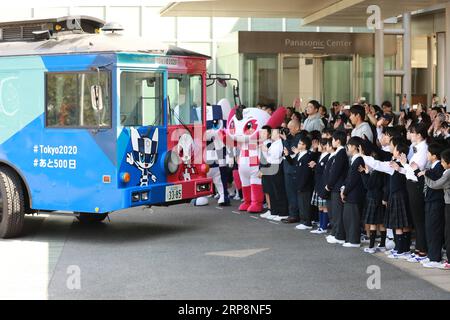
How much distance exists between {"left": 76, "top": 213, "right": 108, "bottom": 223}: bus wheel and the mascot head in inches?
112

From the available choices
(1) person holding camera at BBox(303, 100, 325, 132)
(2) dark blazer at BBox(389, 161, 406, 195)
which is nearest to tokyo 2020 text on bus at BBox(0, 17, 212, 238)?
(1) person holding camera at BBox(303, 100, 325, 132)

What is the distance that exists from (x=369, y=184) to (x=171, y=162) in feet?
9.14

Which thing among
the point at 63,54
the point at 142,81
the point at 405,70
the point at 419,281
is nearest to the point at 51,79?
the point at 63,54

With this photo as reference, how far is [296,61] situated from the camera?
836 inches

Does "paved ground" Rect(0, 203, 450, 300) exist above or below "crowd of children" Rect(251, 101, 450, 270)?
below

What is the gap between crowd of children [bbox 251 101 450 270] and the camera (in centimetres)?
984

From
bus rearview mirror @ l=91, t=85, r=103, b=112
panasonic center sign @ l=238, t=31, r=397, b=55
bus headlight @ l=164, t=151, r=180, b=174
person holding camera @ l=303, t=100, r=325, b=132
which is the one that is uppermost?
panasonic center sign @ l=238, t=31, r=397, b=55

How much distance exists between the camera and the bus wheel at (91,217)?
13.6 meters

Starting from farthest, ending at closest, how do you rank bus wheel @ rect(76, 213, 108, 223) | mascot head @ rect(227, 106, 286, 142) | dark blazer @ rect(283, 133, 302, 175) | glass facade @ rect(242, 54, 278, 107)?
glass facade @ rect(242, 54, 278, 107) < mascot head @ rect(227, 106, 286, 142) < bus wheel @ rect(76, 213, 108, 223) < dark blazer @ rect(283, 133, 302, 175)

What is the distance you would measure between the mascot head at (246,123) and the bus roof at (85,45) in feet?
9.61

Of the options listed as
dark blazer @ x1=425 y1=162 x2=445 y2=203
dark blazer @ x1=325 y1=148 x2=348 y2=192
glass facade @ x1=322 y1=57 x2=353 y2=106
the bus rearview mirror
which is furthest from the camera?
glass facade @ x1=322 y1=57 x2=353 y2=106

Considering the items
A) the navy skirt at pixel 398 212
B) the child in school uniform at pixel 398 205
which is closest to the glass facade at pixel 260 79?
the child in school uniform at pixel 398 205

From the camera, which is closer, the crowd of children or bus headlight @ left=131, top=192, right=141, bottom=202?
the crowd of children

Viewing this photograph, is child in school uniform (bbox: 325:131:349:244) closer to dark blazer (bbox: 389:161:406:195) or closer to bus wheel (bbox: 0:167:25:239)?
dark blazer (bbox: 389:161:406:195)
